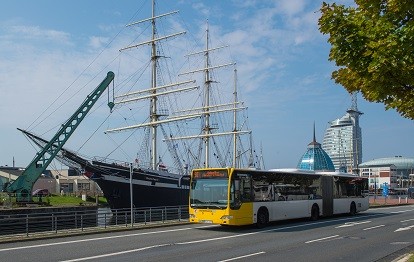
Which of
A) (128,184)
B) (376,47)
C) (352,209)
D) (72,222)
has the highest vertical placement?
(376,47)

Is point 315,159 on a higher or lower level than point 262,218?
higher

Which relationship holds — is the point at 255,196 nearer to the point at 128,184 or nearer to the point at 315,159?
the point at 128,184

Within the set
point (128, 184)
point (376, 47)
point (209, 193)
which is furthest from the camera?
point (128, 184)

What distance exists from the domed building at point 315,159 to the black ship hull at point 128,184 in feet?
268

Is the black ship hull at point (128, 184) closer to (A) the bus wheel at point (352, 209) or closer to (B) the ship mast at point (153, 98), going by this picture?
(B) the ship mast at point (153, 98)

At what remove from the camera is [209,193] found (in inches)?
816

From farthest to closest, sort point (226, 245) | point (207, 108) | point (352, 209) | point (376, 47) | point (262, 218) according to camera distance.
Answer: point (207, 108)
point (352, 209)
point (262, 218)
point (226, 245)
point (376, 47)

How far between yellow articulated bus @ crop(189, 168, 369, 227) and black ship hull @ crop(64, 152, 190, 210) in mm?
20419

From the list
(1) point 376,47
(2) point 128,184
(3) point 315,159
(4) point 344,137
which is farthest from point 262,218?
(4) point 344,137

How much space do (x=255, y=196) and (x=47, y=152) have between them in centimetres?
3659

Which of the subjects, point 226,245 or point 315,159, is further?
point 315,159

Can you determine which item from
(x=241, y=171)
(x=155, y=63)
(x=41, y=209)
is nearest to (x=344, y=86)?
(x=241, y=171)

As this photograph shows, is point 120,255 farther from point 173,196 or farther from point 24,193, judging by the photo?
point 24,193

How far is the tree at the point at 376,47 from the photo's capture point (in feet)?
26.2
